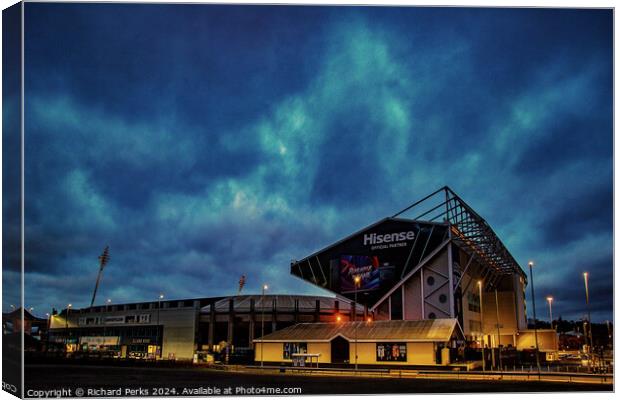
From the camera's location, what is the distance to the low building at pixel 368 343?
5188 cm

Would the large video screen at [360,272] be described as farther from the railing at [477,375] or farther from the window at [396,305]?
the railing at [477,375]

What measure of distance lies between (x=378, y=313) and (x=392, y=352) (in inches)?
792

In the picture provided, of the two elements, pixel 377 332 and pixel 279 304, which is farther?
pixel 279 304

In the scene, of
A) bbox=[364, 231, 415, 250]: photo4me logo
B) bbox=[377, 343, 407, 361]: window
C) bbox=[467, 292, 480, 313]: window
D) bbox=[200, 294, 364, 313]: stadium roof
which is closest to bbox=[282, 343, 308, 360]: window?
bbox=[377, 343, 407, 361]: window

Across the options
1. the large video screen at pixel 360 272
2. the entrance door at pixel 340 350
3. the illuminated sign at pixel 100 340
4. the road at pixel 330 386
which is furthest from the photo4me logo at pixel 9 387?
the illuminated sign at pixel 100 340

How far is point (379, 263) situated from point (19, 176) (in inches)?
2041

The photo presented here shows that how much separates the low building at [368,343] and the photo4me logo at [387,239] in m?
16.2

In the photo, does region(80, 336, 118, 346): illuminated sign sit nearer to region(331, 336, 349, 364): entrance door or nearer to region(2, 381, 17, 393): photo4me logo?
region(331, 336, 349, 364): entrance door

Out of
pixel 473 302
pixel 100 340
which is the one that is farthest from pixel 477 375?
pixel 100 340

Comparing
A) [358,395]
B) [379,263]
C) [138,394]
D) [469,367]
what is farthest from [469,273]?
[138,394]

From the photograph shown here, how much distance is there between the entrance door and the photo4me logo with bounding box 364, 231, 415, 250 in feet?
63.6

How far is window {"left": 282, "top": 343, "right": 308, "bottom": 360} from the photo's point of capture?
5872cm

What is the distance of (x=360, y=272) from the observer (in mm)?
75000

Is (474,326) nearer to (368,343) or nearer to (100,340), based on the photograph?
(368,343)
